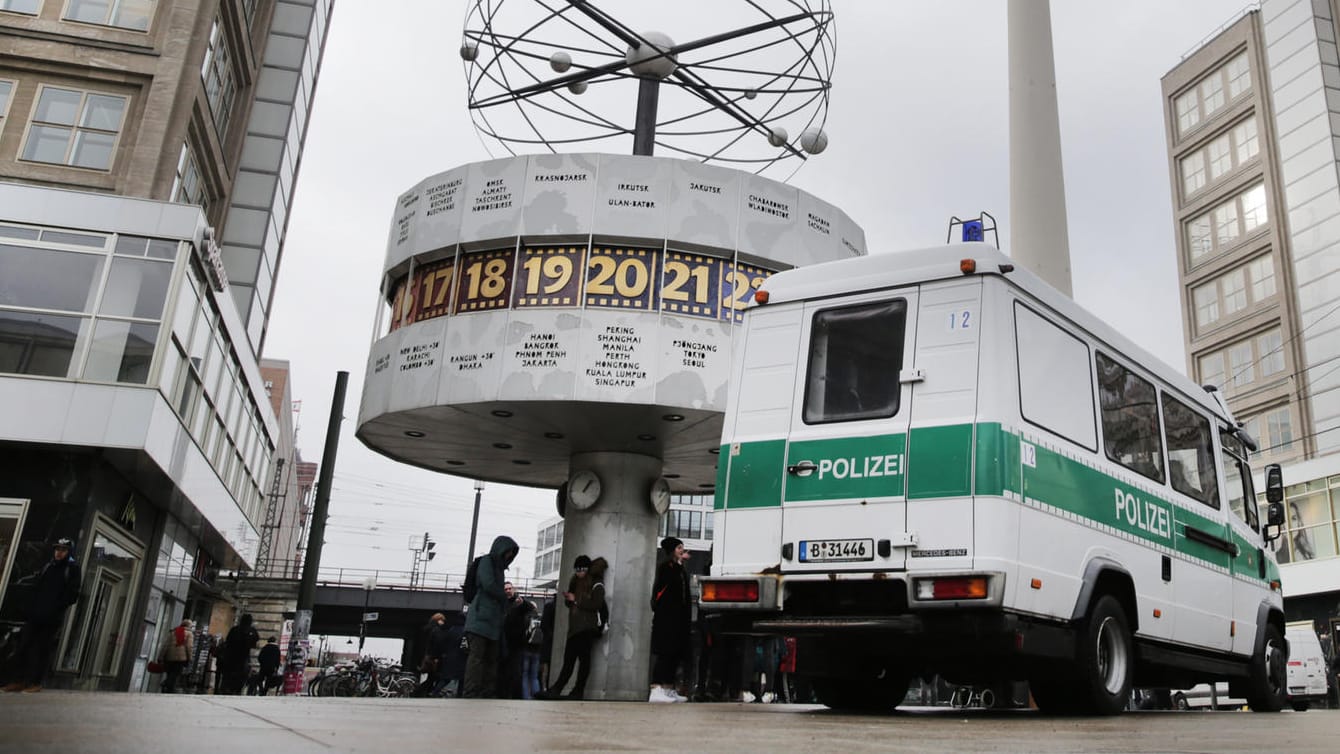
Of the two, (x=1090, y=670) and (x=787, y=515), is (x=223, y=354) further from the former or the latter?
(x=1090, y=670)

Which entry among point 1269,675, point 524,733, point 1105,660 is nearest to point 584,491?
point 1269,675

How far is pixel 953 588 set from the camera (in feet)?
23.6

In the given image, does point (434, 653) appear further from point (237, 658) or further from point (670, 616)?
point (670, 616)

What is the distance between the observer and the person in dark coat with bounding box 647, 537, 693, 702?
40.5ft

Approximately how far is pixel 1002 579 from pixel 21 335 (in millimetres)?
16662

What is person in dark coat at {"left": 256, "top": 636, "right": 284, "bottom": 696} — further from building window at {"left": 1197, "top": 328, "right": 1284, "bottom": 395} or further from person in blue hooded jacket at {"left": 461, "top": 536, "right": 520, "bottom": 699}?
building window at {"left": 1197, "top": 328, "right": 1284, "bottom": 395}

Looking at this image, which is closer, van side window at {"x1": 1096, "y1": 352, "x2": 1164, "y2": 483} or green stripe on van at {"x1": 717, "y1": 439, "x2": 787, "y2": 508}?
green stripe on van at {"x1": 717, "y1": 439, "x2": 787, "y2": 508}

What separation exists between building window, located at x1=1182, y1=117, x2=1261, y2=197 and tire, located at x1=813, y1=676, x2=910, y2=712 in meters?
47.7

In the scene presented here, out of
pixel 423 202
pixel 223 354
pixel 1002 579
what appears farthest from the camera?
pixel 223 354

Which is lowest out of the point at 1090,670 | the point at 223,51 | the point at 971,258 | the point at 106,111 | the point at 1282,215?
the point at 1090,670

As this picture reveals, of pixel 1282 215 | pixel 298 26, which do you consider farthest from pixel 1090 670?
pixel 1282 215

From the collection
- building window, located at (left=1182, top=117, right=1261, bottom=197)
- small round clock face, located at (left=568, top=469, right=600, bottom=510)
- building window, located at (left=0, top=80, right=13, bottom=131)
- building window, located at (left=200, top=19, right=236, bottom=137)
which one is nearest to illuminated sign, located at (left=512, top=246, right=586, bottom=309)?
small round clock face, located at (left=568, top=469, right=600, bottom=510)

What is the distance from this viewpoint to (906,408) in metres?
7.82

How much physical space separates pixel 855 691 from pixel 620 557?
8.24 m
